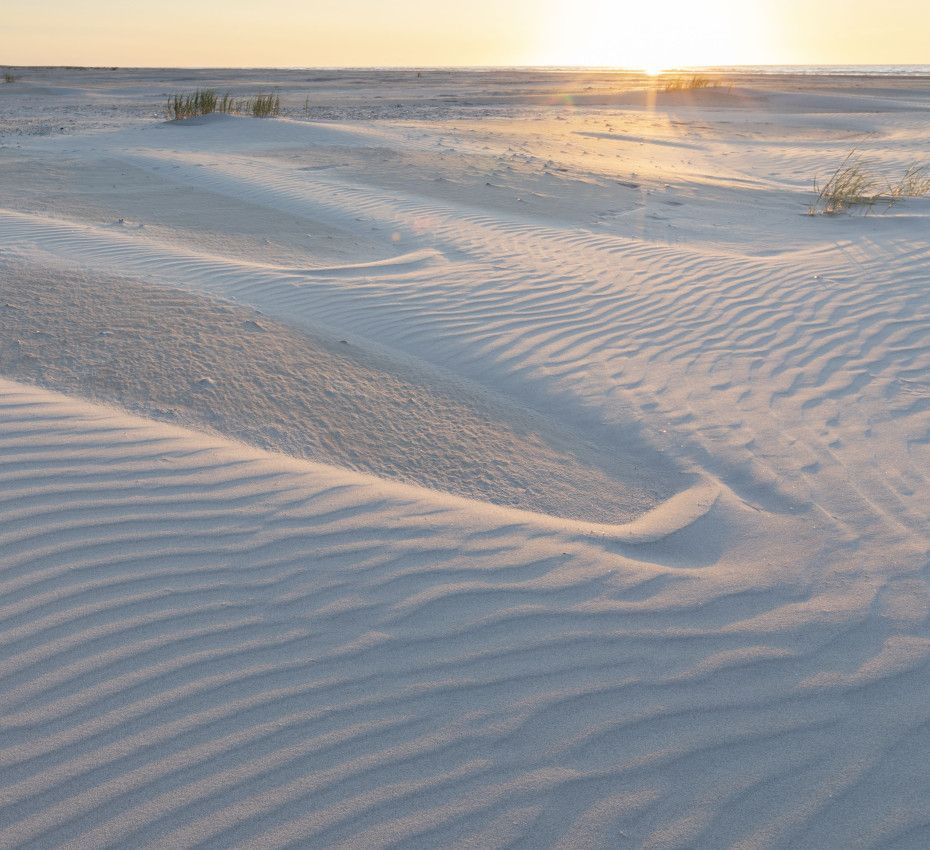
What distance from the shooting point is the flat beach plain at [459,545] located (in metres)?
1.90

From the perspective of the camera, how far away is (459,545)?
2809 mm

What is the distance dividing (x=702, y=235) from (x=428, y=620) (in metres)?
6.80

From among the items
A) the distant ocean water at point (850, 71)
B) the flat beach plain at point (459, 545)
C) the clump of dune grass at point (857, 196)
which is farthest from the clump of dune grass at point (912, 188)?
the distant ocean water at point (850, 71)

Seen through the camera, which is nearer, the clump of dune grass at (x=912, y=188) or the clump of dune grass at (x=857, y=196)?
the clump of dune grass at (x=857, y=196)

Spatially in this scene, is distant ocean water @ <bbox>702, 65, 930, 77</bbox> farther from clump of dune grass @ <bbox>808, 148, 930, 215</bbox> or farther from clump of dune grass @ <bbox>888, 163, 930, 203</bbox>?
clump of dune grass @ <bbox>808, 148, 930, 215</bbox>

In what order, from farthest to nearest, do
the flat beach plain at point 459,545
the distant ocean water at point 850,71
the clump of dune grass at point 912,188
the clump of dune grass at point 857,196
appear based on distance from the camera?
the distant ocean water at point 850,71 → the clump of dune grass at point 912,188 → the clump of dune grass at point 857,196 → the flat beach plain at point 459,545

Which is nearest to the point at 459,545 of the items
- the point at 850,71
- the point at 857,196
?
the point at 857,196

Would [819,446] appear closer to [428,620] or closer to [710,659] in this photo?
[710,659]

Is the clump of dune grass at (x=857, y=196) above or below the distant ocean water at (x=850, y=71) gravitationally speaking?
below

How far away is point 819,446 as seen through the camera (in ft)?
12.7

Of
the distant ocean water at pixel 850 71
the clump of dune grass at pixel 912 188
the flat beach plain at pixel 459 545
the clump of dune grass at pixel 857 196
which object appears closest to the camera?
the flat beach plain at pixel 459 545

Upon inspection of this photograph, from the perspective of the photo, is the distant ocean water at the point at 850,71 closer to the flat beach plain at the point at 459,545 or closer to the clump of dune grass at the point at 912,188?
the clump of dune grass at the point at 912,188

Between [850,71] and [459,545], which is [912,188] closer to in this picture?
[459,545]

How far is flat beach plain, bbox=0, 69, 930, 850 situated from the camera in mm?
1899
